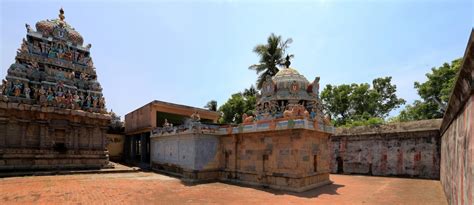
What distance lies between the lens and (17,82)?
62.5 feet

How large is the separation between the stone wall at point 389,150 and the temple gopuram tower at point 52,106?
20.2 metres

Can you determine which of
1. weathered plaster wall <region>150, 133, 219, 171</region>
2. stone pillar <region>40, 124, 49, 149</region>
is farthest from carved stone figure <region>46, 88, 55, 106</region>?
weathered plaster wall <region>150, 133, 219, 171</region>

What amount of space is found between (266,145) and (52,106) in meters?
16.9

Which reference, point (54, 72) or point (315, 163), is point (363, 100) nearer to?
point (315, 163)

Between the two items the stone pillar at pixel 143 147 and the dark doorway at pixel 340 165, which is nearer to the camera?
the dark doorway at pixel 340 165

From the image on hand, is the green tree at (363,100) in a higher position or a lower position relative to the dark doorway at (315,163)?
higher

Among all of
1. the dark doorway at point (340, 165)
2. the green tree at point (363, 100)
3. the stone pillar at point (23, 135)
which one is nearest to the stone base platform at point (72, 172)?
the stone pillar at point (23, 135)

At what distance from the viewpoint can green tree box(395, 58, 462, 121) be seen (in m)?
24.7

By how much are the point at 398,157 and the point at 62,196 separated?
68.4ft

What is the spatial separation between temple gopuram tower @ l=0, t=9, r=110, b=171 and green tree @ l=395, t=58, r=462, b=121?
31.5 meters

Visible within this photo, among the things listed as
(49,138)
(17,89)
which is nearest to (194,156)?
(49,138)

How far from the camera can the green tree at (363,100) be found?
114ft

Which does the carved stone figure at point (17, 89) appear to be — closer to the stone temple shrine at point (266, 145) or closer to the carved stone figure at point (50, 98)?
the carved stone figure at point (50, 98)

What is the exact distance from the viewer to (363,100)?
115 ft
